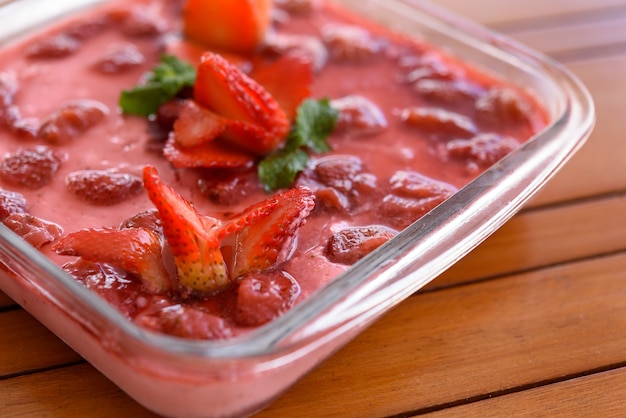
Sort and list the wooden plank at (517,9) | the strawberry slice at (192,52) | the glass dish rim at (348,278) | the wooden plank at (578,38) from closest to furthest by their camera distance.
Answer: the glass dish rim at (348,278)
the strawberry slice at (192,52)
the wooden plank at (578,38)
the wooden plank at (517,9)

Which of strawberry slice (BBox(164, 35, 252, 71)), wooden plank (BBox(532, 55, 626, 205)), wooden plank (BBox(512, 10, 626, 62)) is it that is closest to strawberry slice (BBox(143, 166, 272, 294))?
strawberry slice (BBox(164, 35, 252, 71))

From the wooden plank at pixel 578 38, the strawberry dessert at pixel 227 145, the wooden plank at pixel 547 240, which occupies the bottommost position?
the wooden plank at pixel 547 240

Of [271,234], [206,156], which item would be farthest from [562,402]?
[206,156]

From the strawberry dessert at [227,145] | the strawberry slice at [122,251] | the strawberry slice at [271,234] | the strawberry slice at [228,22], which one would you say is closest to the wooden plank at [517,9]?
the strawberry dessert at [227,145]

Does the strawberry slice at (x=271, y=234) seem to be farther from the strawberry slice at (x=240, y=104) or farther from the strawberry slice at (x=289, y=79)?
the strawberry slice at (x=289, y=79)

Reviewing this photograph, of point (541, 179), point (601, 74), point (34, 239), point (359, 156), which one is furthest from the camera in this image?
point (601, 74)

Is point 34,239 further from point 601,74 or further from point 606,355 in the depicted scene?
point 601,74

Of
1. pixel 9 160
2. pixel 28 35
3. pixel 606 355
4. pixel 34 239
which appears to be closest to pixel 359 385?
pixel 606 355

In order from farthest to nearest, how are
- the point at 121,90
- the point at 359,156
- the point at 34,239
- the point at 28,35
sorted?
1. the point at 28,35
2. the point at 121,90
3. the point at 359,156
4. the point at 34,239
